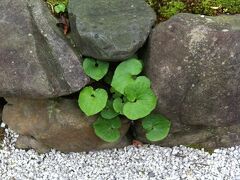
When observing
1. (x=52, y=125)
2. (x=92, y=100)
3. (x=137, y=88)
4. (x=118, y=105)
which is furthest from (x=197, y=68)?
(x=52, y=125)

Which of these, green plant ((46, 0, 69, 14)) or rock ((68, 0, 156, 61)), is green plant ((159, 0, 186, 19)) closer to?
rock ((68, 0, 156, 61))

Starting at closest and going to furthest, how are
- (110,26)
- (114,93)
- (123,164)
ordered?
(110,26), (114,93), (123,164)

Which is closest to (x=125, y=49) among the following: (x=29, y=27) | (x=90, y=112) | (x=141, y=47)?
(x=141, y=47)

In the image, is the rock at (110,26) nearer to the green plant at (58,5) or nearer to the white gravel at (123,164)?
the green plant at (58,5)

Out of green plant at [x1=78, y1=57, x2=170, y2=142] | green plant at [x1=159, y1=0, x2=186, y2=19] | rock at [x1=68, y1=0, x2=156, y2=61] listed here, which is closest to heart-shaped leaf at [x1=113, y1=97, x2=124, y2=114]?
green plant at [x1=78, y1=57, x2=170, y2=142]

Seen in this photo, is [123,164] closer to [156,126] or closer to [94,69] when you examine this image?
[156,126]

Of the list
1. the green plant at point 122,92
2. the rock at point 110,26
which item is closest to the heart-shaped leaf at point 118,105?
the green plant at point 122,92

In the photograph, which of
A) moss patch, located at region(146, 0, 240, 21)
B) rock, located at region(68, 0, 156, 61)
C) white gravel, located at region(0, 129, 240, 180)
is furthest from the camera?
white gravel, located at region(0, 129, 240, 180)
